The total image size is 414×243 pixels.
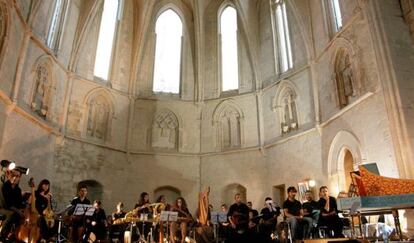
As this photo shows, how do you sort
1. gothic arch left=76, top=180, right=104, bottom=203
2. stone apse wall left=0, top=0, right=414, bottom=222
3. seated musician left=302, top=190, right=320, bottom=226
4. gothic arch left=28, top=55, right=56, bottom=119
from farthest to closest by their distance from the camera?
gothic arch left=76, top=180, right=104, bottom=203, gothic arch left=28, top=55, right=56, bottom=119, stone apse wall left=0, top=0, right=414, bottom=222, seated musician left=302, top=190, right=320, bottom=226

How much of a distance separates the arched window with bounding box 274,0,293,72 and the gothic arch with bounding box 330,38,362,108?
282 centimetres

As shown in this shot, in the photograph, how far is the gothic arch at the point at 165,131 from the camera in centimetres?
1650

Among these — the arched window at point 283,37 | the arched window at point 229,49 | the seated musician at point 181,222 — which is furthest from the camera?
the arched window at point 229,49

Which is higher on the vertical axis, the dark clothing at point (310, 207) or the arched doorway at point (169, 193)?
the arched doorway at point (169, 193)

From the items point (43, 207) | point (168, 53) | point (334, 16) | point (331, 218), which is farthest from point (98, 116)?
point (331, 218)

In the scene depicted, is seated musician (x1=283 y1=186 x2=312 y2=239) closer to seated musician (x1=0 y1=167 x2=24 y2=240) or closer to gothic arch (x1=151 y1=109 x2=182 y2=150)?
seated musician (x1=0 y1=167 x2=24 y2=240)

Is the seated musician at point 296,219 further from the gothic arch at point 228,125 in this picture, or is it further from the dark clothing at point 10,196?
the gothic arch at point 228,125

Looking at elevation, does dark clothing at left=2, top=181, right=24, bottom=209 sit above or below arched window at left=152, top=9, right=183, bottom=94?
below

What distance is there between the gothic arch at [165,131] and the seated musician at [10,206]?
9361mm

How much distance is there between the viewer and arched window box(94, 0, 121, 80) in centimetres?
1616

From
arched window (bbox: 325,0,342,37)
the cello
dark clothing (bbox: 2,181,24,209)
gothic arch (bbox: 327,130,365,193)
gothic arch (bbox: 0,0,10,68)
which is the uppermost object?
arched window (bbox: 325,0,342,37)

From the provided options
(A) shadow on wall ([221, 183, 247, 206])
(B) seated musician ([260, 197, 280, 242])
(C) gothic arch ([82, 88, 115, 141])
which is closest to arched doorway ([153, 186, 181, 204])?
(A) shadow on wall ([221, 183, 247, 206])

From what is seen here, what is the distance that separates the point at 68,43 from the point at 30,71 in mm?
2881

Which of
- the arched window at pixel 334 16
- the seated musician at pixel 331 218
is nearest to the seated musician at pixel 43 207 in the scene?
the seated musician at pixel 331 218
